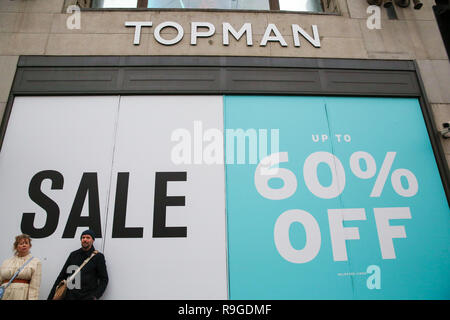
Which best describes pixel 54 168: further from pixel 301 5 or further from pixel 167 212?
pixel 301 5

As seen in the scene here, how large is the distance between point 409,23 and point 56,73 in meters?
8.07

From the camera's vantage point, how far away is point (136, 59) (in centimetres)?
566

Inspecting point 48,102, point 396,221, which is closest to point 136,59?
point 48,102

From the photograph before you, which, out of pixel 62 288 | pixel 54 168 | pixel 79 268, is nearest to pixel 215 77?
pixel 54 168

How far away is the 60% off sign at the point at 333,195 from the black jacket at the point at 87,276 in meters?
2.84

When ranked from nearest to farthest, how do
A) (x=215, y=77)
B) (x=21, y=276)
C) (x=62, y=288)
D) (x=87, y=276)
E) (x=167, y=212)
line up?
(x=21, y=276) → (x=62, y=288) → (x=87, y=276) → (x=167, y=212) → (x=215, y=77)

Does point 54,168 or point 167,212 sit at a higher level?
point 54,168

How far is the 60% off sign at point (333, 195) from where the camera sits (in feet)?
14.9

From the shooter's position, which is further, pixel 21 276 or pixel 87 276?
pixel 87 276

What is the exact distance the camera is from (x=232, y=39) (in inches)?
235

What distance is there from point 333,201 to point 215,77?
3.42 meters

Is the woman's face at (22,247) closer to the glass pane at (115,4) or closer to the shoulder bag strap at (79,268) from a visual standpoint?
the shoulder bag strap at (79,268)

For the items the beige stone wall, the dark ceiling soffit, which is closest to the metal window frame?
the dark ceiling soffit
